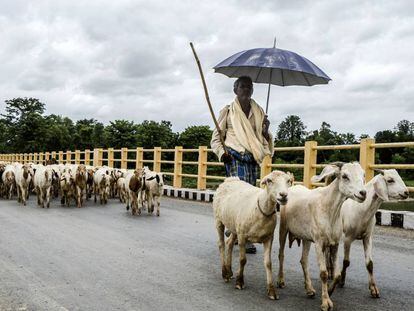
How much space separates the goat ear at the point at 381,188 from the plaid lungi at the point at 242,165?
179 cm

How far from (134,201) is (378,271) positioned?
658 centimetres

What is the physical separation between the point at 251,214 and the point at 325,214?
0.73m

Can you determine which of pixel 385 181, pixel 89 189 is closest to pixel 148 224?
pixel 385 181

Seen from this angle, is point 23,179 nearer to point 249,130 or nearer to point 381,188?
point 249,130

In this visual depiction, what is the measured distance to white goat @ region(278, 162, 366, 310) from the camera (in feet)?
13.5

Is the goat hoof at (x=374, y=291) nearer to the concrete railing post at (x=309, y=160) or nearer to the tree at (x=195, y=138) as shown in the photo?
the concrete railing post at (x=309, y=160)

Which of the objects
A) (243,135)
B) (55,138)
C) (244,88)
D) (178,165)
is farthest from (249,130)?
(55,138)

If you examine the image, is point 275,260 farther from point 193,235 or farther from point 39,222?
point 39,222

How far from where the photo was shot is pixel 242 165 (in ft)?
20.2

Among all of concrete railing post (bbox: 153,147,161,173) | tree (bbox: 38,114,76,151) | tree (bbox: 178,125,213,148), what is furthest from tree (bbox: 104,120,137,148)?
concrete railing post (bbox: 153,147,161,173)

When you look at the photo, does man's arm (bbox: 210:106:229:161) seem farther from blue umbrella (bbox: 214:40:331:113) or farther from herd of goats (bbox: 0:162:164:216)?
herd of goats (bbox: 0:162:164:216)

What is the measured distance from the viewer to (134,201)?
36.0 ft

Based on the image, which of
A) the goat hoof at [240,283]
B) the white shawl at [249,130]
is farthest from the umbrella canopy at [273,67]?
the goat hoof at [240,283]

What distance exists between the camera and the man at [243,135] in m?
6.09
